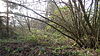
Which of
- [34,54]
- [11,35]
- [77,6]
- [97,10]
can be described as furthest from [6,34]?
[97,10]

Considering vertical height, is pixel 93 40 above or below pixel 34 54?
above

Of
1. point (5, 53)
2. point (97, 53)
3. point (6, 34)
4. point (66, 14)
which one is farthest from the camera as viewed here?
point (6, 34)

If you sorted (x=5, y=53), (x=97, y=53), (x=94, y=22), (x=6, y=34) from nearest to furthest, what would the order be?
1. (x=97, y=53)
2. (x=94, y=22)
3. (x=5, y=53)
4. (x=6, y=34)

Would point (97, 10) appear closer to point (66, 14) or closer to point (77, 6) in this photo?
point (77, 6)

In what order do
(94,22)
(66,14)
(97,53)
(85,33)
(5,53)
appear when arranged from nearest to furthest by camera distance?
(97,53), (94,22), (85,33), (5,53), (66,14)

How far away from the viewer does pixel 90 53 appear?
3994 millimetres

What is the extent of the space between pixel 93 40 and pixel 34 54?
7.29 ft

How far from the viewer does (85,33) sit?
4.66 m

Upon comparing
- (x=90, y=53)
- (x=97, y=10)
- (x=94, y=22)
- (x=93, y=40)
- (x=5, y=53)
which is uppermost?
(x=97, y=10)

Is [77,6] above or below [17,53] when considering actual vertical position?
above

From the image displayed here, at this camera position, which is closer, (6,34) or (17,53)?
(17,53)

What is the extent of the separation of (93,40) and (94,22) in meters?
0.65

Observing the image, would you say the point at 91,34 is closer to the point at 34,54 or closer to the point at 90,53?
the point at 90,53

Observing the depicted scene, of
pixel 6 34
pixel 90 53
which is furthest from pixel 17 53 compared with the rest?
pixel 6 34
